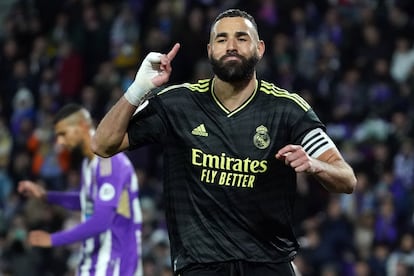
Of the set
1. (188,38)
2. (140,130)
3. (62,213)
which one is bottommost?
(62,213)

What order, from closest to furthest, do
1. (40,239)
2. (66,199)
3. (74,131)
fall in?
1. (40,239)
2. (74,131)
3. (66,199)

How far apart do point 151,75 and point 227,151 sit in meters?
0.63

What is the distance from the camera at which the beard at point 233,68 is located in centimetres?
626

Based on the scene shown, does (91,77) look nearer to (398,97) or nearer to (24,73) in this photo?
(24,73)

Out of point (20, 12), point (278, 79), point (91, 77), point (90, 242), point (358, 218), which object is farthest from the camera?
point (20, 12)

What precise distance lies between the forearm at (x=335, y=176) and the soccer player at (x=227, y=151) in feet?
0.11

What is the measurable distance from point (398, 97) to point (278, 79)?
2059 mm

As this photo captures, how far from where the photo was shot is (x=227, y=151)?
20.8 feet

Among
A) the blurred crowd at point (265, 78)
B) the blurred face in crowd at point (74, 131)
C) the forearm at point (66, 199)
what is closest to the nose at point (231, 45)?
the blurred face in crowd at point (74, 131)

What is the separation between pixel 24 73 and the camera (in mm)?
20344

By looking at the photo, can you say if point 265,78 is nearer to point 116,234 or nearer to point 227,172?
point 116,234

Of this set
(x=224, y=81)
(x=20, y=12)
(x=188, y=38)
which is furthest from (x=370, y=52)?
(x=224, y=81)

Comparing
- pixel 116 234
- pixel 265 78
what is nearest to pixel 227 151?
pixel 116 234

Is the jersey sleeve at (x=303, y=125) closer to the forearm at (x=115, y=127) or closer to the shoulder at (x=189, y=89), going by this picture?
the shoulder at (x=189, y=89)
